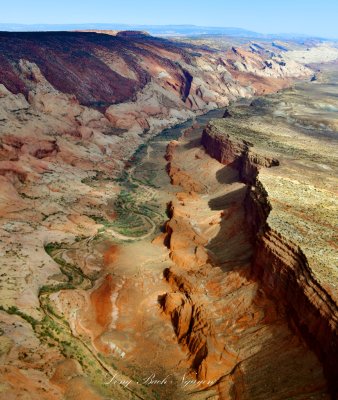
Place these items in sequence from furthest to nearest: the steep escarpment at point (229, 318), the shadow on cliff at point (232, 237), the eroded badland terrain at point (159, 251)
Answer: the shadow on cliff at point (232, 237) → the eroded badland terrain at point (159, 251) → the steep escarpment at point (229, 318)

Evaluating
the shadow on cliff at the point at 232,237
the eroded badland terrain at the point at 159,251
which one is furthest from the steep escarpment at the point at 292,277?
the shadow on cliff at the point at 232,237

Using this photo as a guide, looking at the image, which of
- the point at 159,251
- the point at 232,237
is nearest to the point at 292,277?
the point at 232,237

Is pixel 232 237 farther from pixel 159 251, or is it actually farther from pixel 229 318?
pixel 229 318

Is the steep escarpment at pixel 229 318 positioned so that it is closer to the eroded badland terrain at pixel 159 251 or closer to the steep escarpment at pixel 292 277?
the eroded badland terrain at pixel 159 251

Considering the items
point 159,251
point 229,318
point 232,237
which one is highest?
point 229,318

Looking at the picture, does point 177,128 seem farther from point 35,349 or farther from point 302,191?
point 35,349

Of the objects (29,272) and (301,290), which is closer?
(301,290)

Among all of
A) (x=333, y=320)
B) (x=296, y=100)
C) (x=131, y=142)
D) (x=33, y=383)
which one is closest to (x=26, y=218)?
Result: (x=33, y=383)

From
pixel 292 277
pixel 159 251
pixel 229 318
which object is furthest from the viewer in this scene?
pixel 159 251
